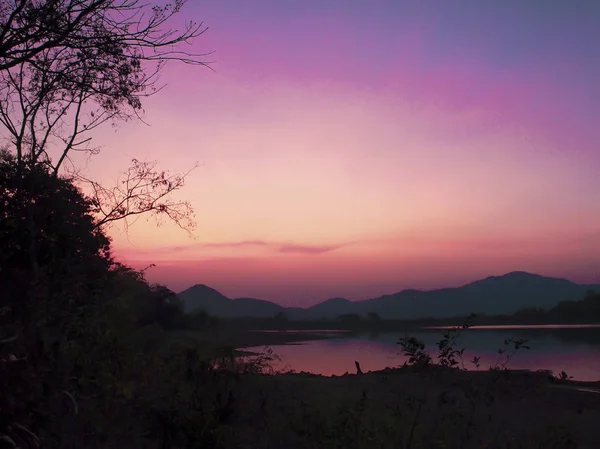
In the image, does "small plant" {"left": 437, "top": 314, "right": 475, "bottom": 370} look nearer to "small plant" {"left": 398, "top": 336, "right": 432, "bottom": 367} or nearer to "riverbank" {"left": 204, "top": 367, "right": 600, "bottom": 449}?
"small plant" {"left": 398, "top": 336, "right": 432, "bottom": 367}

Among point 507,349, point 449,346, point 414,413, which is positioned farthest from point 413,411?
point 449,346

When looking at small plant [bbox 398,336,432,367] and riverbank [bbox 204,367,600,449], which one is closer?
small plant [bbox 398,336,432,367]

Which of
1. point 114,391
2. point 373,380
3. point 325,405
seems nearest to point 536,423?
point 325,405

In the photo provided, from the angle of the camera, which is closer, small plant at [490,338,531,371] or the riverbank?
small plant at [490,338,531,371]

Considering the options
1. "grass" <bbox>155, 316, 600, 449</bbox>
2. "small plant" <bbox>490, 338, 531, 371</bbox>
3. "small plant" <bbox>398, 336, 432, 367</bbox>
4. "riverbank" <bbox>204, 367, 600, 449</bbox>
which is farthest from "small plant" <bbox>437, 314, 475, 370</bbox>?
"small plant" <bbox>490, 338, 531, 371</bbox>

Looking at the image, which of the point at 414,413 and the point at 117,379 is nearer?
the point at 117,379

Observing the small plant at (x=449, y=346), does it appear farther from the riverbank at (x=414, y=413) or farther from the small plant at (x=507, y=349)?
the small plant at (x=507, y=349)

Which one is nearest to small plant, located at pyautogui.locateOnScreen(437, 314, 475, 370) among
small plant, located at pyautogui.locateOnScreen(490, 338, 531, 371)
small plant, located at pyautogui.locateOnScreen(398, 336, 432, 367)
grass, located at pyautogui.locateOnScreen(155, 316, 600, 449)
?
grass, located at pyautogui.locateOnScreen(155, 316, 600, 449)

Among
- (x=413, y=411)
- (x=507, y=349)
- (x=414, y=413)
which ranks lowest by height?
(x=414, y=413)

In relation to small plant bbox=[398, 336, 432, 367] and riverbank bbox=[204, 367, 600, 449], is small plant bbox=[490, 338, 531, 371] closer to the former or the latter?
riverbank bbox=[204, 367, 600, 449]

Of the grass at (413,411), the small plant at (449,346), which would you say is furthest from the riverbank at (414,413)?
the small plant at (449,346)

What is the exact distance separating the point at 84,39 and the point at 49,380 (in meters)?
3.33

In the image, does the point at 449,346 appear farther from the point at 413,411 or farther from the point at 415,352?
the point at 413,411

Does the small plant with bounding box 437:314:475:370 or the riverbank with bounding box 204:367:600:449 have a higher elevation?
the small plant with bounding box 437:314:475:370
